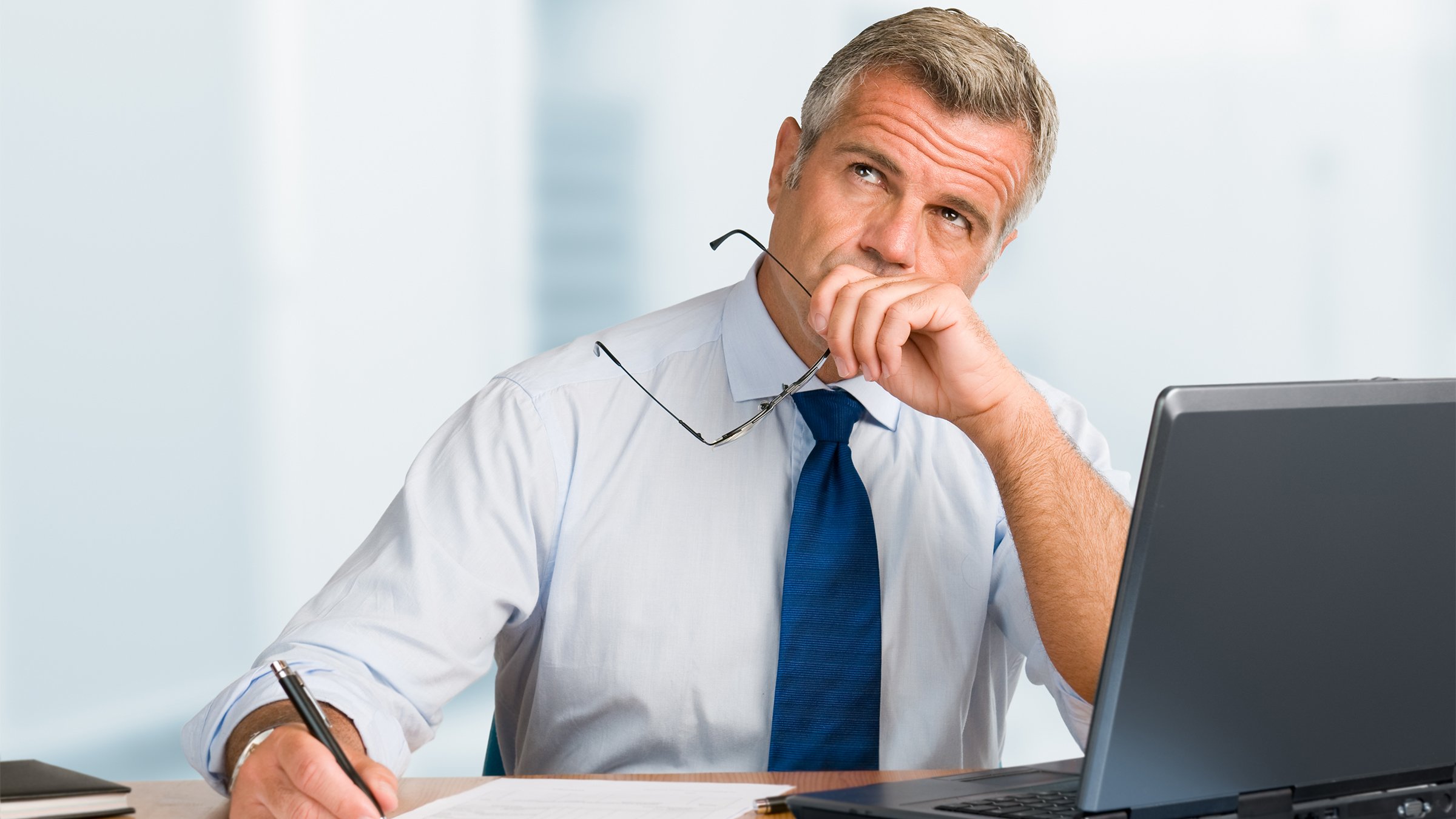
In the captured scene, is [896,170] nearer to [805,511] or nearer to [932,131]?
[932,131]

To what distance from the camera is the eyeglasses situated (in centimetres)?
143

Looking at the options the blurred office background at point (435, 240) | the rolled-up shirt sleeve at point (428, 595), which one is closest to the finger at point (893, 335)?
the rolled-up shirt sleeve at point (428, 595)

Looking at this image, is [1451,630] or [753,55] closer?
[1451,630]

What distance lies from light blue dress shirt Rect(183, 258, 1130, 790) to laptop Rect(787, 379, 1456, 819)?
491 mm

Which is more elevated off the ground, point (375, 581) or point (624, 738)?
point (375, 581)

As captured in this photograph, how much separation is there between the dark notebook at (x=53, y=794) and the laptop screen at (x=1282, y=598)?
77 cm

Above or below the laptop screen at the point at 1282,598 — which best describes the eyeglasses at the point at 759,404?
above

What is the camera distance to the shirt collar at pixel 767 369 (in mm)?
1564

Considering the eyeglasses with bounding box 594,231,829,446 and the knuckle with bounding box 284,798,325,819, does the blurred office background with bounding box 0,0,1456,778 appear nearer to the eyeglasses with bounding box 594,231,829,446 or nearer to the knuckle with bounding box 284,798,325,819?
the eyeglasses with bounding box 594,231,829,446

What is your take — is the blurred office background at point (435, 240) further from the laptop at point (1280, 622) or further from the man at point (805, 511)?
the laptop at point (1280, 622)

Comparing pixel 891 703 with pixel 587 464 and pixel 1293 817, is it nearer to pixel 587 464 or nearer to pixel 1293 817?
pixel 587 464

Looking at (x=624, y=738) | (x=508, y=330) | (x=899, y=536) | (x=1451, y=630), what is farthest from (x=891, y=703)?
(x=508, y=330)

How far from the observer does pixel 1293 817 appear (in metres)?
0.82

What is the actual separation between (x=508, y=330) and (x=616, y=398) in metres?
2.21
